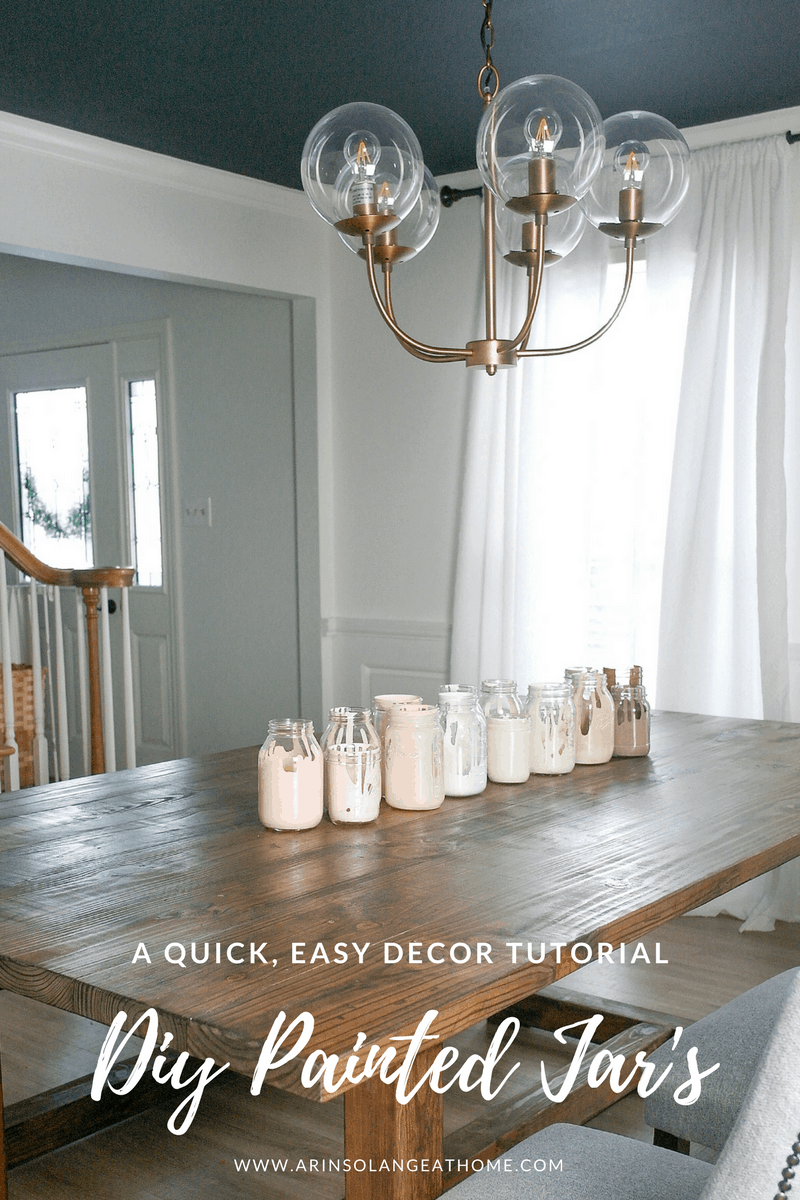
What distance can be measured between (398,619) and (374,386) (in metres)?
0.94

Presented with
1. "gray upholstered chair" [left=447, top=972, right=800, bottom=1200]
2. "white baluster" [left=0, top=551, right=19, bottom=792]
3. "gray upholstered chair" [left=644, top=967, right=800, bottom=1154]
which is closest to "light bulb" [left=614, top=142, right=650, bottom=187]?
"gray upholstered chair" [left=644, top=967, right=800, bottom=1154]

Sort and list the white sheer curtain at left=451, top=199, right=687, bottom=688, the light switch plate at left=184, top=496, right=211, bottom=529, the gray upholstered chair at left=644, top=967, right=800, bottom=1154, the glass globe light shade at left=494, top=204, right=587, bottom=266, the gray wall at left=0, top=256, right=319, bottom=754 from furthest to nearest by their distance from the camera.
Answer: the light switch plate at left=184, top=496, right=211, bottom=529, the gray wall at left=0, top=256, right=319, bottom=754, the white sheer curtain at left=451, top=199, right=687, bottom=688, the glass globe light shade at left=494, top=204, right=587, bottom=266, the gray upholstered chair at left=644, top=967, right=800, bottom=1154

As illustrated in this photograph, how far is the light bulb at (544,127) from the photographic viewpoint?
73.5 inches

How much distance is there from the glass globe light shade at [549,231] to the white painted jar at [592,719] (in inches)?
31.4

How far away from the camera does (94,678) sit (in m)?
3.79

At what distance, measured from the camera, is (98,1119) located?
89.4 inches

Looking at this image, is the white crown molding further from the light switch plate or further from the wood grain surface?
the wood grain surface

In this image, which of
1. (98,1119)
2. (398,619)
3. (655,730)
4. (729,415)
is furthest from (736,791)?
(398,619)

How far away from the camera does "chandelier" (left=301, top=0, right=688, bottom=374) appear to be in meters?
1.88

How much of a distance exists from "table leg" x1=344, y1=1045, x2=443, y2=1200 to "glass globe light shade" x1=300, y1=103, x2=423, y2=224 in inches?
53.9

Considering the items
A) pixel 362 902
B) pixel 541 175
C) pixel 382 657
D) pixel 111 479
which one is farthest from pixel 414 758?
pixel 111 479

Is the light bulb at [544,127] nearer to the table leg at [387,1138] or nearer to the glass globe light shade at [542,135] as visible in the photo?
the glass globe light shade at [542,135]

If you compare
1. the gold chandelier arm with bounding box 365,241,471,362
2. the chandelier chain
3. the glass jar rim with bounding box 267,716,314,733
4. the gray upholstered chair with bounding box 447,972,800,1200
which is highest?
the chandelier chain

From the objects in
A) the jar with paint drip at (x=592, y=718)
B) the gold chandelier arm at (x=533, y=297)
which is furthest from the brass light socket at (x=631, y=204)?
the jar with paint drip at (x=592, y=718)
